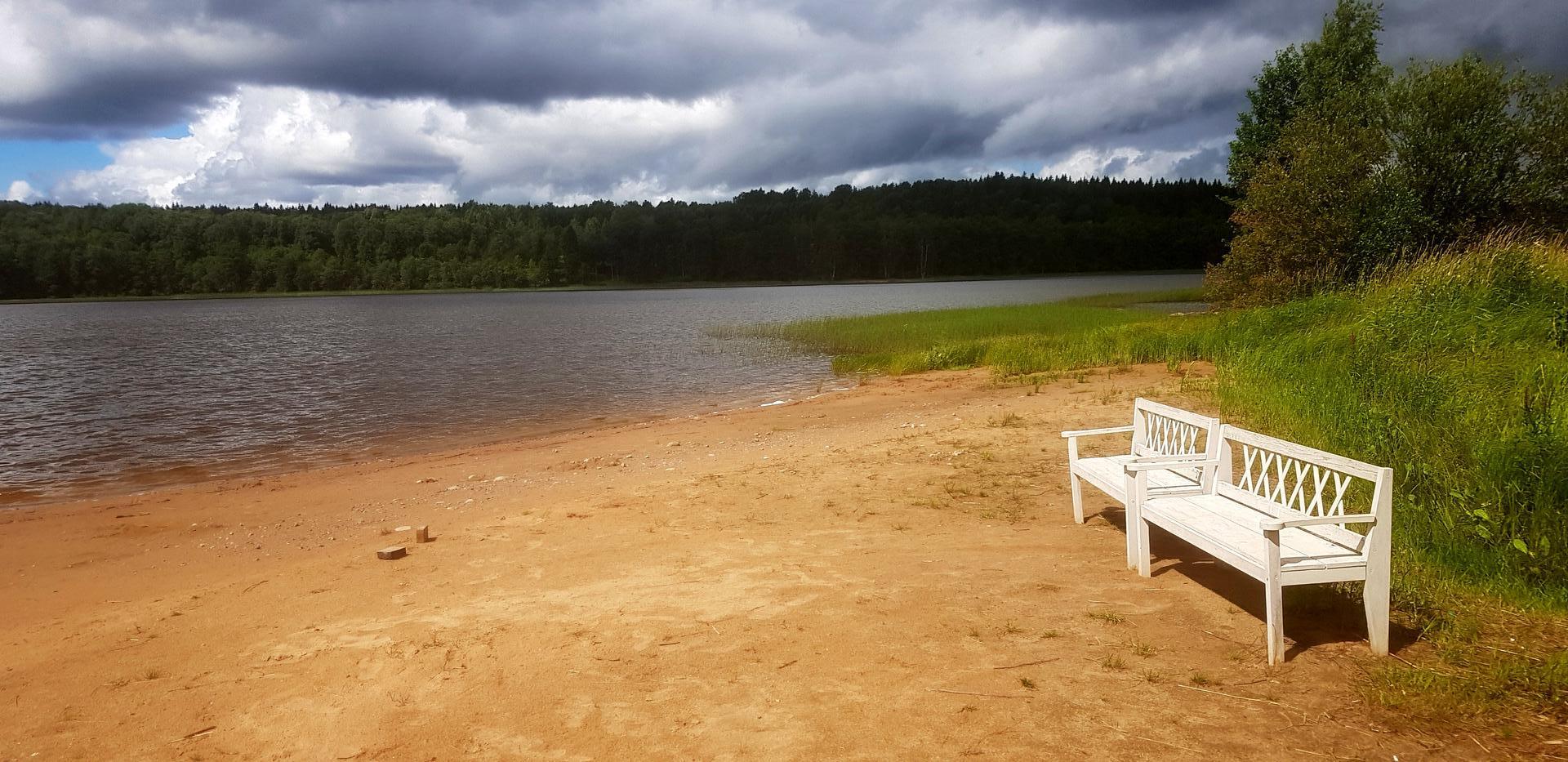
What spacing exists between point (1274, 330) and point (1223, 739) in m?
13.4

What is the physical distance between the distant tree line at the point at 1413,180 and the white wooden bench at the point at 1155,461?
58.5ft

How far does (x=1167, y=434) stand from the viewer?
6.57m

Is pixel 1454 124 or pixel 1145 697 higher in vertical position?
pixel 1454 124

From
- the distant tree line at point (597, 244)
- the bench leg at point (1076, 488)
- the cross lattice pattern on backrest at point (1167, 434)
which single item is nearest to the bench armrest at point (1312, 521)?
the cross lattice pattern on backrest at point (1167, 434)

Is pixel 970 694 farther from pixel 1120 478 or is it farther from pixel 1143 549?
pixel 1120 478

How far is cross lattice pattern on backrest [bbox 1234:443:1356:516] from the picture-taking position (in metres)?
4.87

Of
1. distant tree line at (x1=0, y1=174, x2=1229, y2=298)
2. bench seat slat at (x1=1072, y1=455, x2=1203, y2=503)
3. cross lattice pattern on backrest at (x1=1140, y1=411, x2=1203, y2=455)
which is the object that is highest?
distant tree line at (x1=0, y1=174, x2=1229, y2=298)

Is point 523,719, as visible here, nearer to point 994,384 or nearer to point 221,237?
point 994,384

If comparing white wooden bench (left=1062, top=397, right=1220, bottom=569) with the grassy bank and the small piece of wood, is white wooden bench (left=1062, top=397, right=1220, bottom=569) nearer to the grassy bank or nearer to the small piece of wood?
the grassy bank

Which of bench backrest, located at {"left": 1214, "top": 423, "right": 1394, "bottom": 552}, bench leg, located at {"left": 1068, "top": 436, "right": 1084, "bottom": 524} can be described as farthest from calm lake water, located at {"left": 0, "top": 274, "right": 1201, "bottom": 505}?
bench backrest, located at {"left": 1214, "top": 423, "right": 1394, "bottom": 552}

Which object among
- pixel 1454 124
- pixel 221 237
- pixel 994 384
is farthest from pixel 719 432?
pixel 221 237

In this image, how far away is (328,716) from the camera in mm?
4152

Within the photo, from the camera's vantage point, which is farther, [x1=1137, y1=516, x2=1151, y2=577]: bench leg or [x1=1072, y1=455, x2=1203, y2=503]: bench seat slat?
[x1=1072, y1=455, x2=1203, y2=503]: bench seat slat

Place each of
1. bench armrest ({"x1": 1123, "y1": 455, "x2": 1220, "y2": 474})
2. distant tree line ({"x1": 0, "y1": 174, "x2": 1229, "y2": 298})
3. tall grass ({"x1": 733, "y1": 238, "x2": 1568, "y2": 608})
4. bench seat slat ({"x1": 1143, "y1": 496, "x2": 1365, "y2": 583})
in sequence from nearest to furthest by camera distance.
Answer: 1. bench seat slat ({"x1": 1143, "y1": 496, "x2": 1365, "y2": 583})
2. tall grass ({"x1": 733, "y1": 238, "x2": 1568, "y2": 608})
3. bench armrest ({"x1": 1123, "y1": 455, "x2": 1220, "y2": 474})
4. distant tree line ({"x1": 0, "y1": 174, "x2": 1229, "y2": 298})
